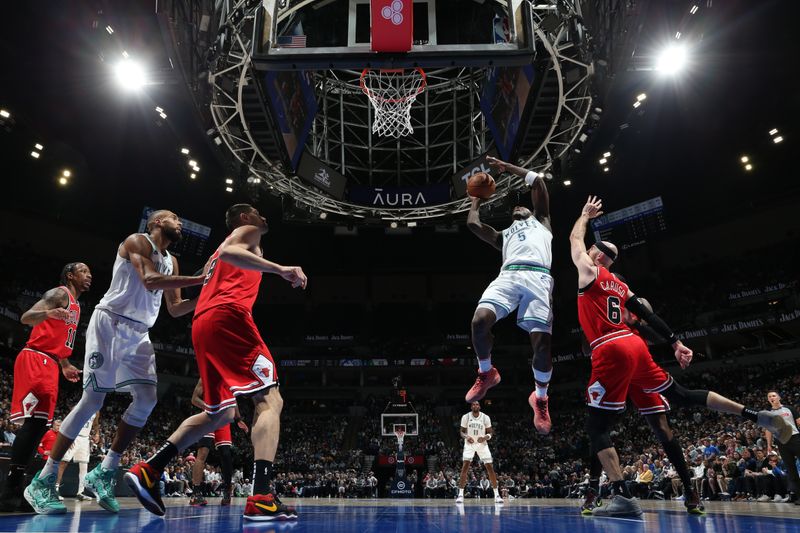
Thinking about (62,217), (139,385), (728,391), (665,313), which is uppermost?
(62,217)

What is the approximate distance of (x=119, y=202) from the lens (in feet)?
89.2

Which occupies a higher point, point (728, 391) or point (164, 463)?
point (728, 391)

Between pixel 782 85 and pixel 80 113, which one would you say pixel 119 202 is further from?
pixel 782 85

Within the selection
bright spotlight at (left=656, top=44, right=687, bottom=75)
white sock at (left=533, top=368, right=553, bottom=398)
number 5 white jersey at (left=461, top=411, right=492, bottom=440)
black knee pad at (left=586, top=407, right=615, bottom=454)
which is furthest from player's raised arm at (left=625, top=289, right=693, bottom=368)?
bright spotlight at (left=656, top=44, right=687, bottom=75)

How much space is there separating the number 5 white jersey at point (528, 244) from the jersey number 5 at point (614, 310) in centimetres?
68

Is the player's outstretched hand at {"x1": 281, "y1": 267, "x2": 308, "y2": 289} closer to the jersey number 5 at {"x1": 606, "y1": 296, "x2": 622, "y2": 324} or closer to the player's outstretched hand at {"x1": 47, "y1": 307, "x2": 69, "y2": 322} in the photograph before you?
the player's outstretched hand at {"x1": 47, "y1": 307, "x2": 69, "y2": 322}

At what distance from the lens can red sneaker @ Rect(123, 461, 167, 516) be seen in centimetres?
338

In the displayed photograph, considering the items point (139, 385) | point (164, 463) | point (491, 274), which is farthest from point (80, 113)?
point (491, 274)

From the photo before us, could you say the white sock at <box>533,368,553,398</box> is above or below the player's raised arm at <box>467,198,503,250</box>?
below

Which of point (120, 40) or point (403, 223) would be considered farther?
point (403, 223)

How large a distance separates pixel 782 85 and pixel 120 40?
859 inches

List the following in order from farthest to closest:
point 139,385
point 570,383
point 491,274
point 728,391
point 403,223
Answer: point 491,274, point 570,383, point 728,391, point 403,223, point 139,385

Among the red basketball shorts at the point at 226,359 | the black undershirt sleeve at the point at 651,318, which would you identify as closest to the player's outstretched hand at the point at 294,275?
the red basketball shorts at the point at 226,359

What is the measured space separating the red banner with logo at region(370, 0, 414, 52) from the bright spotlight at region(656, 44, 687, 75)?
7962 millimetres
